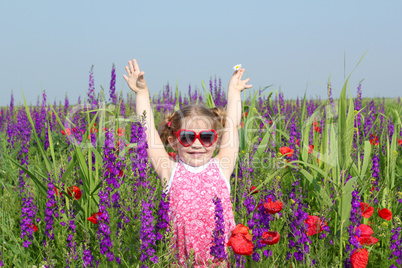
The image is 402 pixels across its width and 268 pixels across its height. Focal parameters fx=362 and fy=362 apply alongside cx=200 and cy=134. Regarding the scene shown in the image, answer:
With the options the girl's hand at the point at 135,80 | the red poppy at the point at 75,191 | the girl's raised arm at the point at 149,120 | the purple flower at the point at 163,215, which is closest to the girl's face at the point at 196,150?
the girl's raised arm at the point at 149,120

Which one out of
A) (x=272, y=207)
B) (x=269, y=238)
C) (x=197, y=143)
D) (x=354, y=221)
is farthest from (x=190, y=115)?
(x=354, y=221)

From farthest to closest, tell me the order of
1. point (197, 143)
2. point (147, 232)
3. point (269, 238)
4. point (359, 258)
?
point (197, 143)
point (359, 258)
point (269, 238)
point (147, 232)

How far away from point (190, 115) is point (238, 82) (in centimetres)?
61

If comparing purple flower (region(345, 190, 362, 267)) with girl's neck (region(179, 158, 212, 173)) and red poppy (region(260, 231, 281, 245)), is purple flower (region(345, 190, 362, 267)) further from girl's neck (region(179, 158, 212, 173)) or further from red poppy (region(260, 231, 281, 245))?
girl's neck (region(179, 158, 212, 173))

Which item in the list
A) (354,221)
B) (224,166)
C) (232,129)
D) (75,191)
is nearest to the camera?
(354,221)

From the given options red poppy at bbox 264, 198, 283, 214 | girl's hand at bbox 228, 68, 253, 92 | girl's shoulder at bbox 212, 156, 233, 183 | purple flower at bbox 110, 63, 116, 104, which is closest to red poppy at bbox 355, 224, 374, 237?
red poppy at bbox 264, 198, 283, 214

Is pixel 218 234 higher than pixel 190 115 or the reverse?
the reverse

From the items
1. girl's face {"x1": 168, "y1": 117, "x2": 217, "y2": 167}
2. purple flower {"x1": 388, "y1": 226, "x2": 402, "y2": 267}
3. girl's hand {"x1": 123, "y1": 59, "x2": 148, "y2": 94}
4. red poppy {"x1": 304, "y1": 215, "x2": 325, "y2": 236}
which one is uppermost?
girl's hand {"x1": 123, "y1": 59, "x2": 148, "y2": 94}

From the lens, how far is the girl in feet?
8.49

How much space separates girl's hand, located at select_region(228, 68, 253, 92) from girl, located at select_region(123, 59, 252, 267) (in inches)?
0.8

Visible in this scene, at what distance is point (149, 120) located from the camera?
2803 millimetres

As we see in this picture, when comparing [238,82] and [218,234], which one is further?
[238,82]

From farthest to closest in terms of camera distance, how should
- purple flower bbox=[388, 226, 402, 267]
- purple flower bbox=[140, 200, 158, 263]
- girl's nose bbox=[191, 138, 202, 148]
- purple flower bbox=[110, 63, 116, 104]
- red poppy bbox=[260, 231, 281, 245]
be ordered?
1. purple flower bbox=[110, 63, 116, 104]
2. girl's nose bbox=[191, 138, 202, 148]
3. purple flower bbox=[388, 226, 402, 267]
4. red poppy bbox=[260, 231, 281, 245]
5. purple flower bbox=[140, 200, 158, 263]

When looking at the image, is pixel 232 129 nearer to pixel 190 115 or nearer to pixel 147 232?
pixel 190 115
